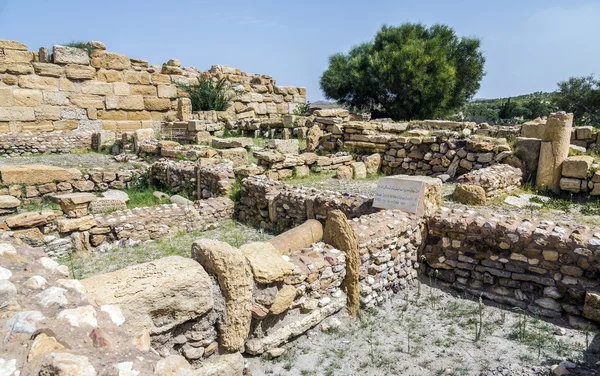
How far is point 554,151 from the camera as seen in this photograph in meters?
8.59

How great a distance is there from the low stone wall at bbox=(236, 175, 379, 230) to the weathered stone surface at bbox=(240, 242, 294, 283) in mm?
2398

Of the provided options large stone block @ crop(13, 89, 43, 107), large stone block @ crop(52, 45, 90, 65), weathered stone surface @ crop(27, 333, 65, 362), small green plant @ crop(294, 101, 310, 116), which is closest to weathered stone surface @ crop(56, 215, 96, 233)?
weathered stone surface @ crop(27, 333, 65, 362)

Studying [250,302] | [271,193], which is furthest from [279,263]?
[271,193]

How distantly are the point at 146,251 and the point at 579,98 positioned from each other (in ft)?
106

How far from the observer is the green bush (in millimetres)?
15281

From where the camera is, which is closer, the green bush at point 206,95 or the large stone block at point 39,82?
the large stone block at point 39,82

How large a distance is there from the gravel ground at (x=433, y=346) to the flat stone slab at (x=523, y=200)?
3556 mm

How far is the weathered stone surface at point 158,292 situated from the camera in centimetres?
272

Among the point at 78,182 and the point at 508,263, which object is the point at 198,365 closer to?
the point at 508,263

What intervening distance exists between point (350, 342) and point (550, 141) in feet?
23.6

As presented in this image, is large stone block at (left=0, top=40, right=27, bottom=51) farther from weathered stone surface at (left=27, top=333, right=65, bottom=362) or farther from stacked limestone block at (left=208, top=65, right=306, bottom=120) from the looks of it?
weathered stone surface at (left=27, top=333, right=65, bottom=362)

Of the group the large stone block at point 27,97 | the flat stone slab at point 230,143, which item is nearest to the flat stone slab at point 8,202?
the flat stone slab at point 230,143

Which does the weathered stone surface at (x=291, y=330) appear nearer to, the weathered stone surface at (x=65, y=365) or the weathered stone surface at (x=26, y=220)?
the weathered stone surface at (x=65, y=365)

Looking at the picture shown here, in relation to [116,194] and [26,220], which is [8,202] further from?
[116,194]
